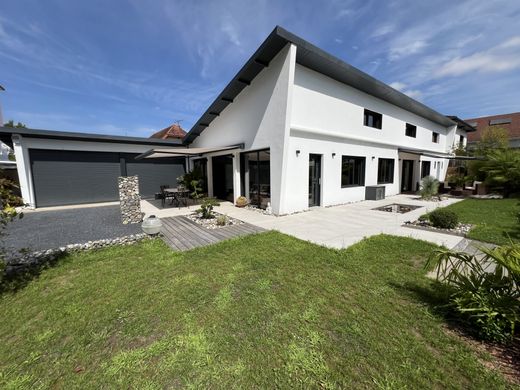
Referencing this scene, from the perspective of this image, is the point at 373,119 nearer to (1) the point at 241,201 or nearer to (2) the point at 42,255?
(1) the point at 241,201

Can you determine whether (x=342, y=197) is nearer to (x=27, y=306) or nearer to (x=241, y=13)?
(x=241, y=13)

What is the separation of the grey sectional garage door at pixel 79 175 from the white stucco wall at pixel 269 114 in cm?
819

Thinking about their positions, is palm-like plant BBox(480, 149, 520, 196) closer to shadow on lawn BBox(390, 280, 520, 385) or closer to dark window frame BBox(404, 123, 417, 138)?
dark window frame BBox(404, 123, 417, 138)

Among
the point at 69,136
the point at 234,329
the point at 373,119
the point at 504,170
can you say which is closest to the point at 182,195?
the point at 69,136

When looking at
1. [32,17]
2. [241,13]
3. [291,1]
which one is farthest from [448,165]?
[32,17]

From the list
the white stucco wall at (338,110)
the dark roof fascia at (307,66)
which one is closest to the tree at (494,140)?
the white stucco wall at (338,110)

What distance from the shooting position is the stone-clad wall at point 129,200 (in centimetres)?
813

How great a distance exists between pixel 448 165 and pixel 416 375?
92.0 ft

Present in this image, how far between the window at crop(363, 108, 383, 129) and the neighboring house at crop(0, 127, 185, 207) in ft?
48.7

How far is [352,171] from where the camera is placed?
12453mm

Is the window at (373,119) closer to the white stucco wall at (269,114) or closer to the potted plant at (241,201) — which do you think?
the white stucco wall at (269,114)

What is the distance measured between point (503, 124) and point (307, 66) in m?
35.7

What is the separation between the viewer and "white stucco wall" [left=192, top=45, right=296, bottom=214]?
→ 844 centimetres

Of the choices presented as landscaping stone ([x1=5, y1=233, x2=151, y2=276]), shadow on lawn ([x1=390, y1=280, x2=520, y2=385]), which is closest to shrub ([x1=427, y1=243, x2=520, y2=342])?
shadow on lawn ([x1=390, y1=280, x2=520, y2=385])
